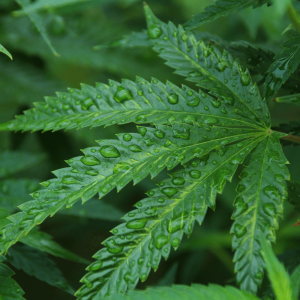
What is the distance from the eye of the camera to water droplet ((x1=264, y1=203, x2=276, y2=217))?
2.22 feet

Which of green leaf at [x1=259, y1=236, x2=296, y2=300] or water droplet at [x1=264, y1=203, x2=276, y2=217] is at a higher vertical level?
water droplet at [x1=264, y1=203, x2=276, y2=217]

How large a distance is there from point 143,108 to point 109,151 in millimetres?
167

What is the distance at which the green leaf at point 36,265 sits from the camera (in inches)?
35.6

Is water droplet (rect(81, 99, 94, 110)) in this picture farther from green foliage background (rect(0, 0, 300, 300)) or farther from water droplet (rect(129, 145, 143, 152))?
green foliage background (rect(0, 0, 300, 300))

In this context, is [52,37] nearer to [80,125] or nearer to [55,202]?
[80,125]

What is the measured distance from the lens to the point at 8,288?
75cm

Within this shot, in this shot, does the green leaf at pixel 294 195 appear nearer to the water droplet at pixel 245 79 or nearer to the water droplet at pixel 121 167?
the water droplet at pixel 245 79

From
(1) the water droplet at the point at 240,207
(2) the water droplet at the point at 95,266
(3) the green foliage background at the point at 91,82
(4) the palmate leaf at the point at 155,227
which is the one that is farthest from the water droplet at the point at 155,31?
(3) the green foliage background at the point at 91,82

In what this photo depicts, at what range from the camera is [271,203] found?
69 cm

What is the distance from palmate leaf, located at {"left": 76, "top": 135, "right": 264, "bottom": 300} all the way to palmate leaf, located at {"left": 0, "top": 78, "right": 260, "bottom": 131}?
0.43 ft

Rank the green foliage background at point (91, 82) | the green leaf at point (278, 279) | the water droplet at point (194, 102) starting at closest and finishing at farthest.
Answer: the green leaf at point (278, 279) < the water droplet at point (194, 102) < the green foliage background at point (91, 82)

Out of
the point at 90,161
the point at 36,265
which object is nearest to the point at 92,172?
the point at 90,161

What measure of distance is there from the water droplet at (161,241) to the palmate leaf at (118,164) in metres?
0.15

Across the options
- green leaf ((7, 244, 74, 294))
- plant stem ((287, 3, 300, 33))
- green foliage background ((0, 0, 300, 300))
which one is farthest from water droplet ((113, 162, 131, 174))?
green foliage background ((0, 0, 300, 300))
